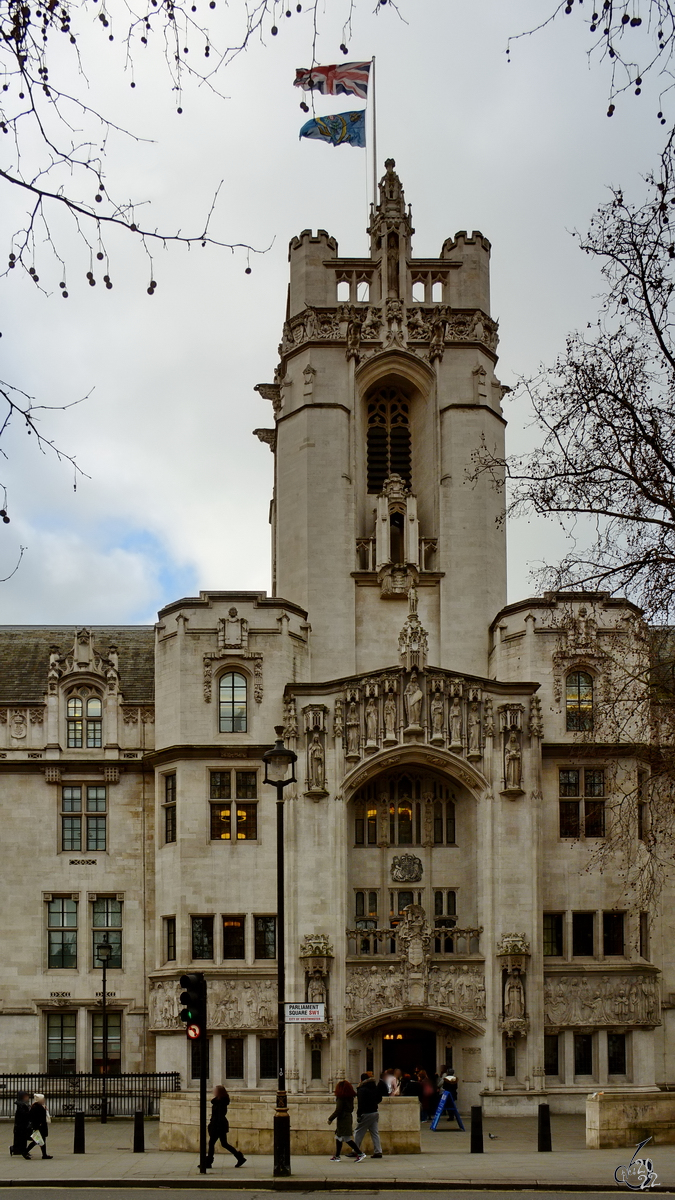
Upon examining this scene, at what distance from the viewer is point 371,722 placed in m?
40.2

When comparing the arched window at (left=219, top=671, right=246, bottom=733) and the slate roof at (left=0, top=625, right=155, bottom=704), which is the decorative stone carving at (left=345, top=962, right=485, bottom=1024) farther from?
the slate roof at (left=0, top=625, right=155, bottom=704)

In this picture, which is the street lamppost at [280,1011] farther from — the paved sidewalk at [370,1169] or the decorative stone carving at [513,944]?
the decorative stone carving at [513,944]

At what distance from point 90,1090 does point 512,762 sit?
14273 millimetres

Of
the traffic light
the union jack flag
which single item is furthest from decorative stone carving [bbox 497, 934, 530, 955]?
the union jack flag

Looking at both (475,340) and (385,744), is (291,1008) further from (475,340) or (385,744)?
(475,340)

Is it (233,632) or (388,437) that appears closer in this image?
(233,632)

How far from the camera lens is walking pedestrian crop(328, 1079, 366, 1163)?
26.4m

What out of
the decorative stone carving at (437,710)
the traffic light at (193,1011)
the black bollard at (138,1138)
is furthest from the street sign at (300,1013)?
the decorative stone carving at (437,710)

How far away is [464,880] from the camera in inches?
1631

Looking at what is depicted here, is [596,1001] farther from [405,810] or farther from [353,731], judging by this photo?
[353,731]

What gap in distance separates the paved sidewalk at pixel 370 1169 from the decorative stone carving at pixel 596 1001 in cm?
833

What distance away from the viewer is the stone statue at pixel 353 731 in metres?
40.1

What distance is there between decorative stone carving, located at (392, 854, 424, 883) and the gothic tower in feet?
18.5

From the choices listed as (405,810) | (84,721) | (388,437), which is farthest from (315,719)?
Answer: (388,437)
